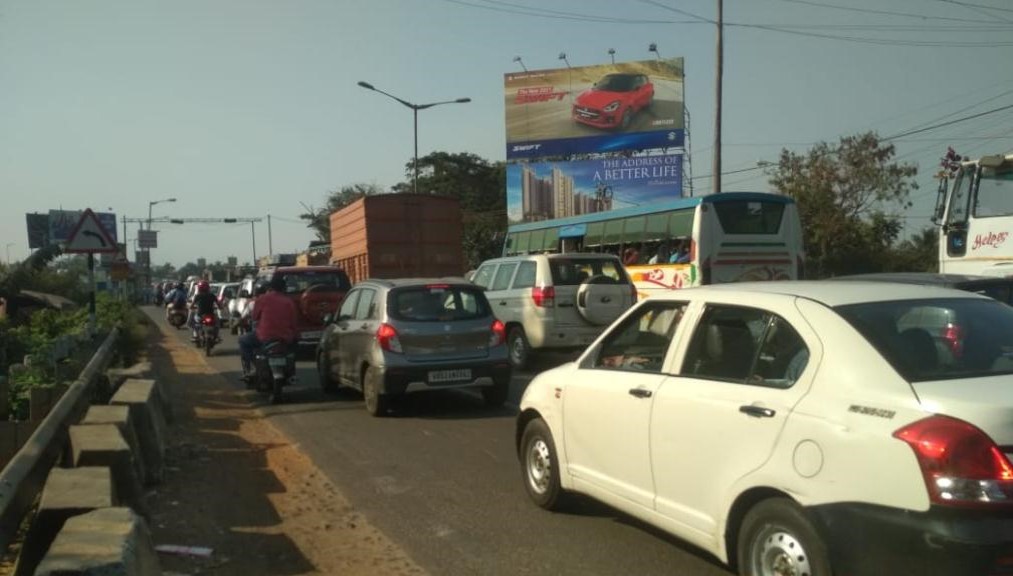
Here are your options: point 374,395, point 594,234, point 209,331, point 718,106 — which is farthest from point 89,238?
point 718,106

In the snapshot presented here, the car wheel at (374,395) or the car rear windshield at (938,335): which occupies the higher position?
the car rear windshield at (938,335)

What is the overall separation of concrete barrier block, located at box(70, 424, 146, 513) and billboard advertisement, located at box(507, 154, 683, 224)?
116 feet

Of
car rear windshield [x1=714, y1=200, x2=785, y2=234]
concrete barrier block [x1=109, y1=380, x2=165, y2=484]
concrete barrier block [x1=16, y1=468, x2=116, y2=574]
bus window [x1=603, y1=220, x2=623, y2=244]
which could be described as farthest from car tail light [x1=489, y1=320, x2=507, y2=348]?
bus window [x1=603, y1=220, x2=623, y2=244]

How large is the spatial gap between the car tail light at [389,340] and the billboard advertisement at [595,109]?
3332cm

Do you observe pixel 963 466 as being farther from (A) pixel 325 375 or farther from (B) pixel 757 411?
(A) pixel 325 375

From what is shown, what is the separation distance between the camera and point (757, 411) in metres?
4.12

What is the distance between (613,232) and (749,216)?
3.89 meters

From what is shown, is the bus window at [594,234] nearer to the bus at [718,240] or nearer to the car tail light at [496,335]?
the bus at [718,240]

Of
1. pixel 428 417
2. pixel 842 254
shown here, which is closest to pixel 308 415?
pixel 428 417

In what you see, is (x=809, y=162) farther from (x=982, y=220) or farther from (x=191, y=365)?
(x=191, y=365)

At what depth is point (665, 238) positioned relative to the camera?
18.7 m

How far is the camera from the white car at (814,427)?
3338mm

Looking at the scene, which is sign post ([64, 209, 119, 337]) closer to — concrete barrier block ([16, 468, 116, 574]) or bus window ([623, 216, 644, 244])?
concrete barrier block ([16, 468, 116, 574])

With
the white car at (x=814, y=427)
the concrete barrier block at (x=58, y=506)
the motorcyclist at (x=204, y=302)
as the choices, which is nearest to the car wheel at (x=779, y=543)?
the white car at (x=814, y=427)
